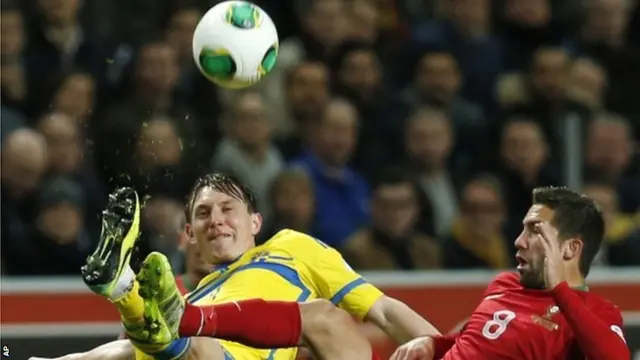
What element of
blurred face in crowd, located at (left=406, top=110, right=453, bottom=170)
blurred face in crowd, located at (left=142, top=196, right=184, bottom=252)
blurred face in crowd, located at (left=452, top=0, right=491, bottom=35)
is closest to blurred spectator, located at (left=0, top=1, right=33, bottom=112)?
blurred face in crowd, located at (left=142, top=196, right=184, bottom=252)

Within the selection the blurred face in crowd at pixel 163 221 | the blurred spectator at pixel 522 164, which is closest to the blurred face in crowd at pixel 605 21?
the blurred spectator at pixel 522 164

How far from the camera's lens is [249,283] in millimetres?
5781

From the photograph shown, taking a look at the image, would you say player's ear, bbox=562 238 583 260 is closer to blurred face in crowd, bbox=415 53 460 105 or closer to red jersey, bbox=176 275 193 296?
red jersey, bbox=176 275 193 296

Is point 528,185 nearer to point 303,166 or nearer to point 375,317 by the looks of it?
point 303,166

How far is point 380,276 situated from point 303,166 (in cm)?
89

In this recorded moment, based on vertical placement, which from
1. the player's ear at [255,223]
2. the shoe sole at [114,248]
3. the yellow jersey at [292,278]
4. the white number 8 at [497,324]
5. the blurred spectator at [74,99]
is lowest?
the white number 8 at [497,324]

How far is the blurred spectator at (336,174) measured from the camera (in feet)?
26.7

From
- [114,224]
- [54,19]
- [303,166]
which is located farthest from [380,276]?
[114,224]

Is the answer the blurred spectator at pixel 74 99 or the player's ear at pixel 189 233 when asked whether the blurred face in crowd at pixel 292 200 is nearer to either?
the blurred spectator at pixel 74 99

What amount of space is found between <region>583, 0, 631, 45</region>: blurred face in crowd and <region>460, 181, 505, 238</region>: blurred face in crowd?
1478mm

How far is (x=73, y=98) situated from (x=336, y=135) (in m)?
1.31

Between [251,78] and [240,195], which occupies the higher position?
[251,78]

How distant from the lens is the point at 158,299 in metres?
5.02

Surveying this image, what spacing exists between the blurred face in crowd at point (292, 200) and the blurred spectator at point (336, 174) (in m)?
0.22
